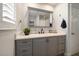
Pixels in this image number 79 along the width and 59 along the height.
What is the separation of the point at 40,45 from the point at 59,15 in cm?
84

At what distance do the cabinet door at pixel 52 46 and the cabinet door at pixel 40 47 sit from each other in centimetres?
12

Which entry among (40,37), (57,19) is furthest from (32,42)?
(57,19)

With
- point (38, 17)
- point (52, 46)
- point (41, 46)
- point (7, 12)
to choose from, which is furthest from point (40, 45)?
point (7, 12)

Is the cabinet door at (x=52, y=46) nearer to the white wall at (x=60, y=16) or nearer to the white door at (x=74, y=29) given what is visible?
the white wall at (x=60, y=16)

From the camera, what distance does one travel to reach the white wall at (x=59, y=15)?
2.51m

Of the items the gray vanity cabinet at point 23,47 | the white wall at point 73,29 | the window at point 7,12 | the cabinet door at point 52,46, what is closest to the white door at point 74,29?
the white wall at point 73,29

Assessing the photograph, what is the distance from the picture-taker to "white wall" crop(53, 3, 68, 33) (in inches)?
98.8

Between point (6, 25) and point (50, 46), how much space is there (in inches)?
45.6

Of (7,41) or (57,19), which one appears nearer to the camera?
(7,41)

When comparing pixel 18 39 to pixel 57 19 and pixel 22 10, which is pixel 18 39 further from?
pixel 57 19

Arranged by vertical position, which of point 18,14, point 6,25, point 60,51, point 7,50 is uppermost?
point 18,14

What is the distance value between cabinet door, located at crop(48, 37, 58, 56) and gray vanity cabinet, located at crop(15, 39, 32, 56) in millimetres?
456

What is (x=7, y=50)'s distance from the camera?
1.78 metres

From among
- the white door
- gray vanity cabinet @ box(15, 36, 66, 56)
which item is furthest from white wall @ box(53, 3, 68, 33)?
gray vanity cabinet @ box(15, 36, 66, 56)
